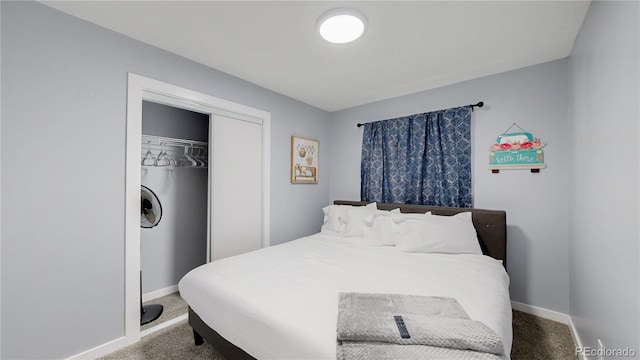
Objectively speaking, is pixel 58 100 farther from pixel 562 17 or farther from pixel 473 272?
pixel 562 17

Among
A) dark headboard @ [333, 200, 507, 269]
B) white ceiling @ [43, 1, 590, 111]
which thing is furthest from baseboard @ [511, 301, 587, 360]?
white ceiling @ [43, 1, 590, 111]

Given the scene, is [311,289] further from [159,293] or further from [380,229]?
[159,293]

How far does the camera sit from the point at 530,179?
2.42 m

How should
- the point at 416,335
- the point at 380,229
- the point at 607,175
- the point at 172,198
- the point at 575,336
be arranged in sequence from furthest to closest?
the point at 172,198 → the point at 380,229 → the point at 575,336 → the point at 607,175 → the point at 416,335

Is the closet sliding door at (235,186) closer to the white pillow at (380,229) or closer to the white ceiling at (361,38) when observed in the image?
the white ceiling at (361,38)

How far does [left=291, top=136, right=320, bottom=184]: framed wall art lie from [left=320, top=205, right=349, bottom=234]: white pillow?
66 centimetres

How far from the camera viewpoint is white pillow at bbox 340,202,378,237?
280cm

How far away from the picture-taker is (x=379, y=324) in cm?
110

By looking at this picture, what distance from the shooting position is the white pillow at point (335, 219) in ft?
9.89

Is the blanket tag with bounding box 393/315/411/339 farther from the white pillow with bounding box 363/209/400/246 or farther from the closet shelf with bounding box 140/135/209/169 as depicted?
the closet shelf with bounding box 140/135/209/169

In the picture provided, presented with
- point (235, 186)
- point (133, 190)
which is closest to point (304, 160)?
point (235, 186)

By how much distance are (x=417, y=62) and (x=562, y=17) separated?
39.8 inches

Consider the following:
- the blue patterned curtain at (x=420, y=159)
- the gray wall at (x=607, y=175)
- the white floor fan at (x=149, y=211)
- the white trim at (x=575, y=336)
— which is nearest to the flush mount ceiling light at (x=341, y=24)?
the gray wall at (x=607, y=175)

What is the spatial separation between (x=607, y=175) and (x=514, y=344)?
4.83 ft
